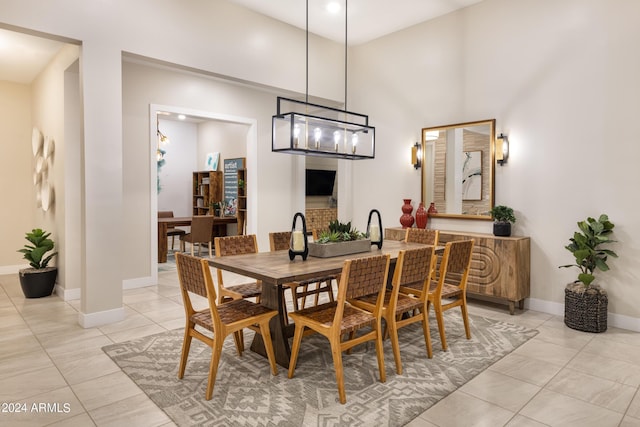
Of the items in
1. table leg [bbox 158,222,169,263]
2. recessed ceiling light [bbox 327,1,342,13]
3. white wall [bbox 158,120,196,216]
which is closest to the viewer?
recessed ceiling light [bbox 327,1,342,13]

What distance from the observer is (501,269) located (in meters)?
4.12

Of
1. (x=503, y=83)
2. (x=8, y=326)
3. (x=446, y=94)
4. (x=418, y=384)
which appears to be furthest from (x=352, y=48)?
(x=8, y=326)

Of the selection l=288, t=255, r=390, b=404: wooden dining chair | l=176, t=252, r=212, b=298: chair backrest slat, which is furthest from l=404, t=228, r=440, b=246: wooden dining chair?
l=176, t=252, r=212, b=298: chair backrest slat

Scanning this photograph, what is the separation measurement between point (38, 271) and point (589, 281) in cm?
581

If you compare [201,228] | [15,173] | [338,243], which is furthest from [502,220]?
[15,173]

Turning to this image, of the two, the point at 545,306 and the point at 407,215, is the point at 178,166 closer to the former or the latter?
the point at 407,215

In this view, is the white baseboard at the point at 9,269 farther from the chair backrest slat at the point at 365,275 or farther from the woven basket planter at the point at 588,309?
the woven basket planter at the point at 588,309

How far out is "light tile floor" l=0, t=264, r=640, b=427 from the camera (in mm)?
2230

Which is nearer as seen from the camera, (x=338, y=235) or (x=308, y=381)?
(x=308, y=381)

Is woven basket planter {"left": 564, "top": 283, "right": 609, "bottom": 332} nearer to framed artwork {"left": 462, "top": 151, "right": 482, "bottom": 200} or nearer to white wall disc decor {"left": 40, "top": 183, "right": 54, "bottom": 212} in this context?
framed artwork {"left": 462, "top": 151, "right": 482, "bottom": 200}

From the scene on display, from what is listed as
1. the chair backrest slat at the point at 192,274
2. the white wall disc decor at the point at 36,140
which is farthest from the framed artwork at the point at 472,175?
the white wall disc decor at the point at 36,140

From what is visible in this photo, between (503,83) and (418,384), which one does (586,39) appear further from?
(418,384)

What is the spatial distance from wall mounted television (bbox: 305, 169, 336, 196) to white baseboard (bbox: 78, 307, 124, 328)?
17.8 ft

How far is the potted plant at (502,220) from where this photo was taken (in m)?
4.29
